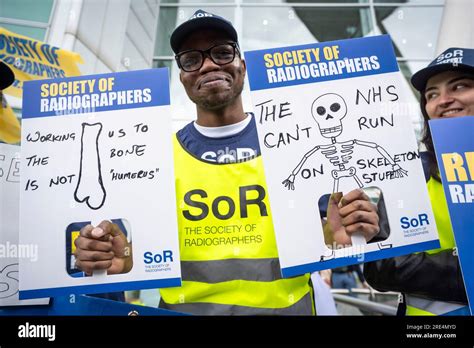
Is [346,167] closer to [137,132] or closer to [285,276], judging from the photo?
[285,276]

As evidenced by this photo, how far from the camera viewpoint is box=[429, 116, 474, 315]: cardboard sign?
130 cm

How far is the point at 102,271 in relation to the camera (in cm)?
131

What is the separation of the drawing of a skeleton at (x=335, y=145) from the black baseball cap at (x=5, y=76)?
1.09m

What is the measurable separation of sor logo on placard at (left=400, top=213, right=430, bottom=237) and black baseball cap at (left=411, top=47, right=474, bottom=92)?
48 centimetres

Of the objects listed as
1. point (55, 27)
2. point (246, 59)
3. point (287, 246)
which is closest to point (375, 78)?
point (246, 59)

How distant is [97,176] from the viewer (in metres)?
1.36

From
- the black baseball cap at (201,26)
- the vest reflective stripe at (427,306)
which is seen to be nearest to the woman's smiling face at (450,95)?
the vest reflective stripe at (427,306)

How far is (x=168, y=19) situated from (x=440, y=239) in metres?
1.29

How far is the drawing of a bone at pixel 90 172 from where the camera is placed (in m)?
1.34

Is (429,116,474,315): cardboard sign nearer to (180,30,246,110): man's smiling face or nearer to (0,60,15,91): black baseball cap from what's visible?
(180,30,246,110): man's smiling face

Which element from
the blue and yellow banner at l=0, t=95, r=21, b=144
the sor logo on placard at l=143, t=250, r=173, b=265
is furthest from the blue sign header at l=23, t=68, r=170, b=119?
the sor logo on placard at l=143, t=250, r=173, b=265

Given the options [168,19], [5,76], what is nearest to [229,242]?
[168,19]
